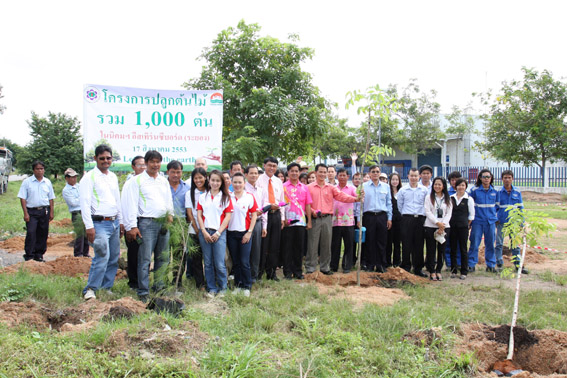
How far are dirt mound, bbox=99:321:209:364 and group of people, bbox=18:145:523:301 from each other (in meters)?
1.53

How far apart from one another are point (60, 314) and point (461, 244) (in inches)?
222

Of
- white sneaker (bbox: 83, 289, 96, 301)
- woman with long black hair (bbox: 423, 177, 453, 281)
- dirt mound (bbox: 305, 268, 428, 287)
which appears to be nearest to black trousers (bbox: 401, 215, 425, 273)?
→ woman with long black hair (bbox: 423, 177, 453, 281)

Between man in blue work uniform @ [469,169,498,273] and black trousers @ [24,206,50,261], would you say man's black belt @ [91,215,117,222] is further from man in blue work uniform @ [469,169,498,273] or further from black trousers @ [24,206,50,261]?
man in blue work uniform @ [469,169,498,273]

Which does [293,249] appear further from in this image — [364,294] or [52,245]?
[52,245]

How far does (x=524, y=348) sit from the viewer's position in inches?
146

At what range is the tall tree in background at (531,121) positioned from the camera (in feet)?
Answer: 61.8

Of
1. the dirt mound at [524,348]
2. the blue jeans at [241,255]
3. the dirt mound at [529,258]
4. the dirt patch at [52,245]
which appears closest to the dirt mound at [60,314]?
the blue jeans at [241,255]

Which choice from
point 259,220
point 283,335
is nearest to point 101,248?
point 259,220

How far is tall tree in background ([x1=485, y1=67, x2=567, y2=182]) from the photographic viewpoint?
61.8 ft

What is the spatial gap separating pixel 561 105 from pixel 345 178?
17523mm

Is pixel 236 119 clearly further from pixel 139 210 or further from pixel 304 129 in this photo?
pixel 139 210

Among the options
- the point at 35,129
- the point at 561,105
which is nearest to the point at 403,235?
the point at 561,105

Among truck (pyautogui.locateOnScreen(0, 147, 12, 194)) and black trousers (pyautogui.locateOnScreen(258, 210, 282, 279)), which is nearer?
black trousers (pyautogui.locateOnScreen(258, 210, 282, 279))

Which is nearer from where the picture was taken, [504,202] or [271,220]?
[271,220]
